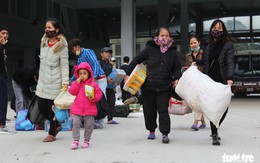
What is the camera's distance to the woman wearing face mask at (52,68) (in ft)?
21.9

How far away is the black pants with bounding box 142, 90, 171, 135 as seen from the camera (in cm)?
667

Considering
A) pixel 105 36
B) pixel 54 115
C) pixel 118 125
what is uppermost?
pixel 105 36

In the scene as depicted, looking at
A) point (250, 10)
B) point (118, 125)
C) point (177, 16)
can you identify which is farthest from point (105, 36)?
point (118, 125)

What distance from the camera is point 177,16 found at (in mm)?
31750

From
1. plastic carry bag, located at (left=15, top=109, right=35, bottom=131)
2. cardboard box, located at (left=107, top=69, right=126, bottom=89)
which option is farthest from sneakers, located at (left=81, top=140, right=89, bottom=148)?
cardboard box, located at (left=107, top=69, right=126, bottom=89)

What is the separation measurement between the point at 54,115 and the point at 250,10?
27.1 m

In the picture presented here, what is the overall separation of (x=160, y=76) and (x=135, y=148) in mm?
1277

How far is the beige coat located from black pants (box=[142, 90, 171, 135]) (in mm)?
1387

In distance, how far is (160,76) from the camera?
6770 mm

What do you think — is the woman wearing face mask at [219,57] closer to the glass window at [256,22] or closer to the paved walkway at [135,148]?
the paved walkway at [135,148]

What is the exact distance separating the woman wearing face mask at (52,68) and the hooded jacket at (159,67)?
1241 millimetres

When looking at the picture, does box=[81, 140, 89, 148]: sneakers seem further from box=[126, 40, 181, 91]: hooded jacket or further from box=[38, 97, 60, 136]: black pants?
box=[126, 40, 181, 91]: hooded jacket

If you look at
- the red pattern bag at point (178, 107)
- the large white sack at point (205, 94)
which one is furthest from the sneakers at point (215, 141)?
the red pattern bag at point (178, 107)

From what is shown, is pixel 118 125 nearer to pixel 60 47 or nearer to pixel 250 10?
pixel 60 47
